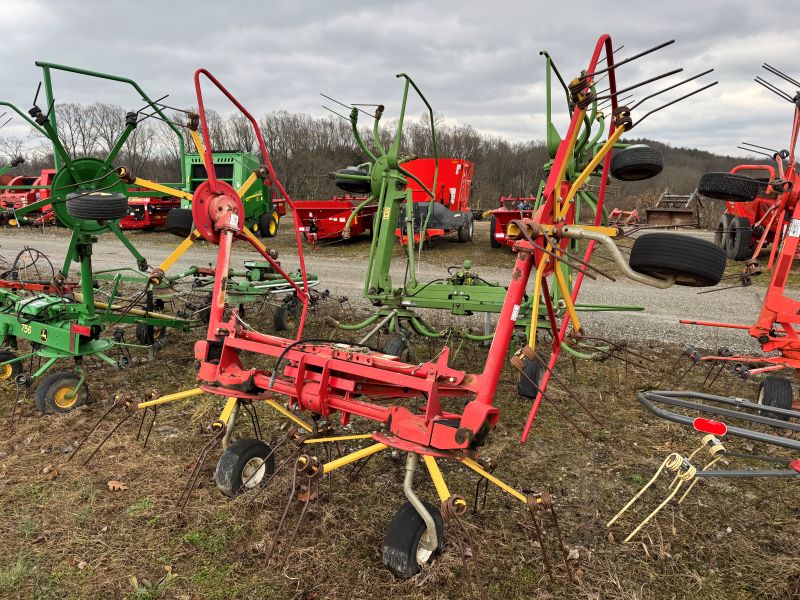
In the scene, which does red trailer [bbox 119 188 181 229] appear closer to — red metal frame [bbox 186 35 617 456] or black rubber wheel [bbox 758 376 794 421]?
red metal frame [bbox 186 35 617 456]

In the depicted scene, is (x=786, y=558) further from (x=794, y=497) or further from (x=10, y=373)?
(x=10, y=373)

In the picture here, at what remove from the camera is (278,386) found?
11.9 feet

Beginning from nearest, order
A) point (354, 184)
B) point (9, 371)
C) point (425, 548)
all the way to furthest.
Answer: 1. point (425, 548)
2. point (9, 371)
3. point (354, 184)

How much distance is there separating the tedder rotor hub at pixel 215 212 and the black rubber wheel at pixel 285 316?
155 inches

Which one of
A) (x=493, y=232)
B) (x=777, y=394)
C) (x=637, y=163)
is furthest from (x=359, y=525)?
(x=493, y=232)

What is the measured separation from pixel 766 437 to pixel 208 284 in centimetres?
709

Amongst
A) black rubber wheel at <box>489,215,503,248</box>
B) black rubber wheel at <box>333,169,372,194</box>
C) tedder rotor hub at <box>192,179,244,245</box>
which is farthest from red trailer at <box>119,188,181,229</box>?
tedder rotor hub at <box>192,179,244,245</box>

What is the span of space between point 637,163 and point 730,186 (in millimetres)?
2865

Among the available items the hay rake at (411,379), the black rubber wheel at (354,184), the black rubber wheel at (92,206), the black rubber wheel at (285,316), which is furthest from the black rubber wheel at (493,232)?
the black rubber wheel at (92,206)

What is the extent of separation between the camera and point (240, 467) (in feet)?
11.6

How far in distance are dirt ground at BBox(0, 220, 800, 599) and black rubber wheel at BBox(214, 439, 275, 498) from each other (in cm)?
12

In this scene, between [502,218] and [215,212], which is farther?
[502,218]

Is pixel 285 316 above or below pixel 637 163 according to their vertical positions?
below

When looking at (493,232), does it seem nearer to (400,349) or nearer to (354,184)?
(354,184)
